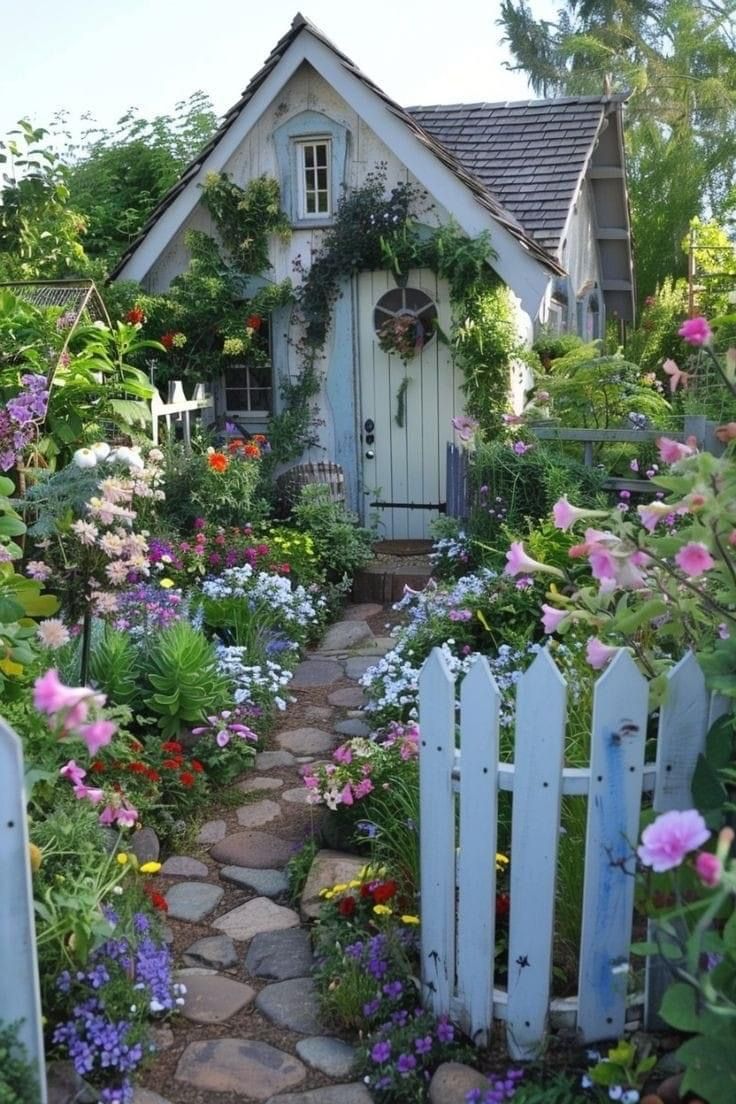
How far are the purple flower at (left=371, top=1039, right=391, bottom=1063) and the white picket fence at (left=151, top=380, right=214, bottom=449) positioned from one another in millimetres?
5970

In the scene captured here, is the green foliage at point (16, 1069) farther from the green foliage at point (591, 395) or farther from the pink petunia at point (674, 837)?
the green foliage at point (591, 395)

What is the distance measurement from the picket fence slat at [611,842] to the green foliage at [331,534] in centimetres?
529

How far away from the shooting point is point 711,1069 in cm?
196

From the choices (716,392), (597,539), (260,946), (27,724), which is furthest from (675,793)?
(716,392)

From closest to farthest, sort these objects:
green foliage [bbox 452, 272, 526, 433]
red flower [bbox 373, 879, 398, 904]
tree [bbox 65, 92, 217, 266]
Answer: red flower [bbox 373, 879, 398, 904] → green foliage [bbox 452, 272, 526, 433] → tree [bbox 65, 92, 217, 266]

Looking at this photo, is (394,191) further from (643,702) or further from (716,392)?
(643,702)

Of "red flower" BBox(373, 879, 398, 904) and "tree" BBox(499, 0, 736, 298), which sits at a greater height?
"tree" BBox(499, 0, 736, 298)

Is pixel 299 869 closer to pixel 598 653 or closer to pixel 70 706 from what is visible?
pixel 598 653

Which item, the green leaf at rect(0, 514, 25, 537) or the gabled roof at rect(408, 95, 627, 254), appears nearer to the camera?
the green leaf at rect(0, 514, 25, 537)

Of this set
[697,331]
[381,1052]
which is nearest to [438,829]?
[381,1052]

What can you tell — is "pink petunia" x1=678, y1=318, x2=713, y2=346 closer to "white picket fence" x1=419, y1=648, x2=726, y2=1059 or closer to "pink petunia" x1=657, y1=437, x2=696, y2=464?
"pink petunia" x1=657, y1=437, x2=696, y2=464

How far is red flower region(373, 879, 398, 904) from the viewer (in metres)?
3.22

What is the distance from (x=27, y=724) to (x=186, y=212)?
6.72m

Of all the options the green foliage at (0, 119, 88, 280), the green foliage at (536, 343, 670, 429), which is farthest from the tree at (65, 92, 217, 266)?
the green foliage at (536, 343, 670, 429)
